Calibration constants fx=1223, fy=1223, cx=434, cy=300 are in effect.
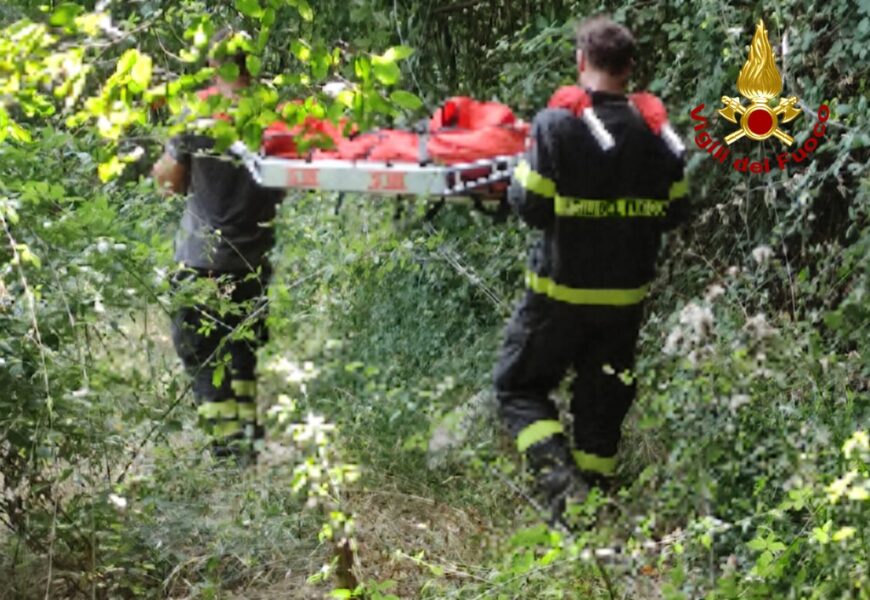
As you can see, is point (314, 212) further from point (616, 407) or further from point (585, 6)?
point (616, 407)

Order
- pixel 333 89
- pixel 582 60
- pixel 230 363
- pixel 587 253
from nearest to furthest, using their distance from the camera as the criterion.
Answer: pixel 333 89 → pixel 582 60 → pixel 587 253 → pixel 230 363

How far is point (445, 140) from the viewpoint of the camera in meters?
4.38

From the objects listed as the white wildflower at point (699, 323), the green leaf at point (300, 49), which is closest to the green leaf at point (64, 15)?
the green leaf at point (300, 49)

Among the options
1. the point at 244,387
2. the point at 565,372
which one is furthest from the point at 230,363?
the point at 565,372

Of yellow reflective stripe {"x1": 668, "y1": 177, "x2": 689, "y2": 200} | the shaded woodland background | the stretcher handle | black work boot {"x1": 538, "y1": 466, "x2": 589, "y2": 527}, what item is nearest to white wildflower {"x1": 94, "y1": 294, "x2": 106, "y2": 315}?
the shaded woodland background

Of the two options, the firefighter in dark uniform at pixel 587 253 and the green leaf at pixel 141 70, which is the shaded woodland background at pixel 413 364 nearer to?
the green leaf at pixel 141 70

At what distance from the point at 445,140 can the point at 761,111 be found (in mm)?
1373

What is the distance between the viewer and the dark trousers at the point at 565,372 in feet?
14.0

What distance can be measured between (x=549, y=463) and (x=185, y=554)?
128 cm

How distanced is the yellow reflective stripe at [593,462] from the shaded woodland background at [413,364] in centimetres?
19

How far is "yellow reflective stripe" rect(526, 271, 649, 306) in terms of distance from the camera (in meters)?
4.22

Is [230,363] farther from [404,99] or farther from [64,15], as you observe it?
[64,15]

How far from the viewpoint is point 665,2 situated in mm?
5305

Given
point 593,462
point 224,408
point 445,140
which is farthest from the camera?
point 224,408
